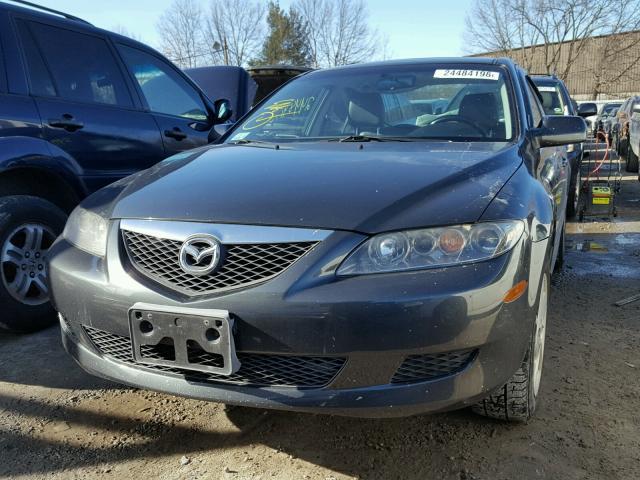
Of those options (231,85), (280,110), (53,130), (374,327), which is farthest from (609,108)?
(374,327)

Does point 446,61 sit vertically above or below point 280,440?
above

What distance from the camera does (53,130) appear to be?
3293mm

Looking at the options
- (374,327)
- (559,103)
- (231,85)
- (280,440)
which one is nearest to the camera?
(374,327)

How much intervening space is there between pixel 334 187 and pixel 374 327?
0.56m

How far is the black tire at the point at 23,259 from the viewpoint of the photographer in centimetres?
307

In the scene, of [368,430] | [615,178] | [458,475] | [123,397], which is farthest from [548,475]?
[615,178]

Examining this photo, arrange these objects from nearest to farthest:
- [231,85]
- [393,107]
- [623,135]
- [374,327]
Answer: [374,327] → [393,107] → [231,85] → [623,135]

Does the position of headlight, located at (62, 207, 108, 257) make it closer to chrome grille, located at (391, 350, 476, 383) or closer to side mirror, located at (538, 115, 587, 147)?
chrome grille, located at (391, 350, 476, 383)

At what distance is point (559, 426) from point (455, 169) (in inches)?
46.7

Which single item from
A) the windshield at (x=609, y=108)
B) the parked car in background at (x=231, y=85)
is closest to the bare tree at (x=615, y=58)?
the windshield at (x=609, y=108)

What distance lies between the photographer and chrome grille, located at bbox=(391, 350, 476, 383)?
67.7 inches

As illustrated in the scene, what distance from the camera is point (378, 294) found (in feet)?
5.43

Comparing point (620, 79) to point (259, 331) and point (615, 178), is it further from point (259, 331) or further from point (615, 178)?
point (259, 331)

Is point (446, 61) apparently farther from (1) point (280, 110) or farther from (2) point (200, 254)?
(2) point (200, 254)
